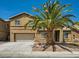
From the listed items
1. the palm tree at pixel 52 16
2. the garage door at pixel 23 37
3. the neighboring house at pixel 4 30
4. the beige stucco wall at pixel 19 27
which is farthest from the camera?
the neighboring house at pixel 4 30

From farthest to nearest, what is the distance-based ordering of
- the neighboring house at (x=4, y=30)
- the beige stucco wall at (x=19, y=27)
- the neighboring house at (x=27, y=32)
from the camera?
the neighboring house at (x=4, y=30), the beige stucco wall at (x=19, y=27), the neighboring house at (x=27, y=32)

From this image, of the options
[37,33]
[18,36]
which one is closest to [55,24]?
[37,33]

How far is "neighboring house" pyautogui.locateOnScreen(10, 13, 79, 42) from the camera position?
3603cm

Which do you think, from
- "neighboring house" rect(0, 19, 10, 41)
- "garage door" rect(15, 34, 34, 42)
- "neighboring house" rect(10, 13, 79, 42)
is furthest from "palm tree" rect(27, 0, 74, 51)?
"neighboring house" rect(0, 19, 10, 41)

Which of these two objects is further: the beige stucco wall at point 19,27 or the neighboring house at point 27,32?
the beige stucco wall at point 19,27

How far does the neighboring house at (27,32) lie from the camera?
36.0m

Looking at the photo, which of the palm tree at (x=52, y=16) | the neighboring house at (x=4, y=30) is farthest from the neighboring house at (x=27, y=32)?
the palm tree at (x=52, y=16)

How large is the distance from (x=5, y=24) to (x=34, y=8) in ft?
65.9

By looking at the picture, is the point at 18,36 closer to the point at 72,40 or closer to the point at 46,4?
the point at 72,40

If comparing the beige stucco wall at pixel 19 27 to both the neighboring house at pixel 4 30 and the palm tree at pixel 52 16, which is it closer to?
the neighboring house at pixel 4 30

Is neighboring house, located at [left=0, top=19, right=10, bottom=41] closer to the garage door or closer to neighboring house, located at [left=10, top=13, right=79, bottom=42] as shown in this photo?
neighboring house, located at [left=10, top=13, right=79, bottom=42]

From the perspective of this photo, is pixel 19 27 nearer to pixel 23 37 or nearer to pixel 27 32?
pixel 27 32

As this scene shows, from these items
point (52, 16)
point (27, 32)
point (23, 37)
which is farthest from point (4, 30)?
point (52, 16)

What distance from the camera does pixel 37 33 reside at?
119 feet
